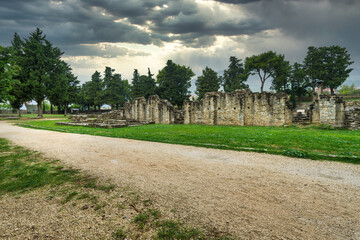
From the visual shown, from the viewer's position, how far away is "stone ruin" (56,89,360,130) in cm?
1473

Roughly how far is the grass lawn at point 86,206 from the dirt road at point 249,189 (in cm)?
30

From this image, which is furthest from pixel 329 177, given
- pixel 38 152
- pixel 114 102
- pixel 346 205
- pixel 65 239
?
pixel 114 102

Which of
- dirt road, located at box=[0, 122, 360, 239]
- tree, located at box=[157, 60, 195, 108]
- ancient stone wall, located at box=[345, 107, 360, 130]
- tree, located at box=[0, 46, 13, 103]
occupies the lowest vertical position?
dirt road, located at box=[0, 122, 360, 239]

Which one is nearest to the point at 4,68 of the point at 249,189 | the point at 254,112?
the point at 249,189

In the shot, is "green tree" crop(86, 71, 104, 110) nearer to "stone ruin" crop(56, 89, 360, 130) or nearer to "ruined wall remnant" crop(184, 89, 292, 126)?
"stone ruin" crop(56, 89, 360, 130)

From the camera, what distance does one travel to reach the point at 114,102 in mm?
56312

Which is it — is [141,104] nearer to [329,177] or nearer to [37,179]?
[37,179]

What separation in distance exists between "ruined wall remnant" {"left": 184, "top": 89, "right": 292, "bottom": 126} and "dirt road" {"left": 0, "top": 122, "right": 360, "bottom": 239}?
41.4 feet

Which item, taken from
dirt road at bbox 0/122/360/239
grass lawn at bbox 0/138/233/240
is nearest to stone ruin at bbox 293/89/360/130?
dirt road at bbox 0/122/360/239

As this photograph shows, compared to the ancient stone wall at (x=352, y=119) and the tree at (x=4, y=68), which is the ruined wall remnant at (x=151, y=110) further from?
the ancient stone wall at (x=352, y=119)

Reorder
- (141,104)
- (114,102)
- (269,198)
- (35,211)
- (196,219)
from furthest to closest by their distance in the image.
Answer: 1. (114,102)
2. (141,104)
3. (269,198)
4. (35,211)
5. (196,219)

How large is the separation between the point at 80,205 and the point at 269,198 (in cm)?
363

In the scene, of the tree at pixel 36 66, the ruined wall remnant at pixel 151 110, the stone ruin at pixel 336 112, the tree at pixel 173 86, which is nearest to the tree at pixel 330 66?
the tree at pixel 173 86

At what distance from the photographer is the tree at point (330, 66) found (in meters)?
49.2
